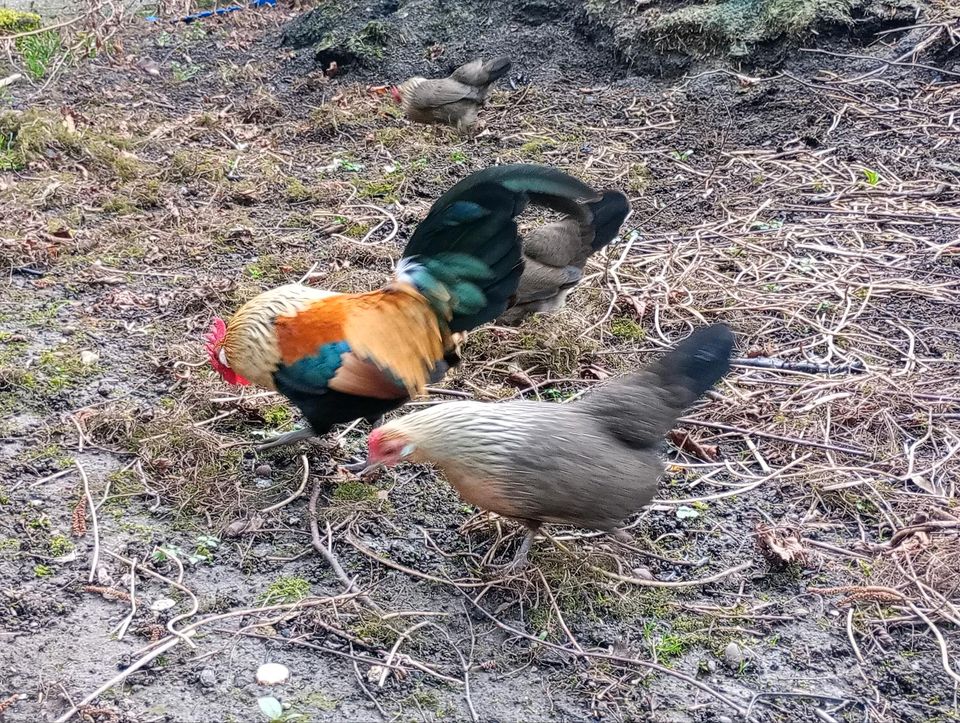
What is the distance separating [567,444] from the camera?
3.02 m

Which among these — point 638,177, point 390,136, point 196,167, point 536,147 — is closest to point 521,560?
point 638,177

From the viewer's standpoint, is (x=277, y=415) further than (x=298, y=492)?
Yes

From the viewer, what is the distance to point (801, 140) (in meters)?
6.47

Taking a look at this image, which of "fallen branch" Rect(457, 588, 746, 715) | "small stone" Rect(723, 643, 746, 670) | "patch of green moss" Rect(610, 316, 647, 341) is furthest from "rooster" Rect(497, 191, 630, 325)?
"small stone" Rect(723, 643, 746, 670)

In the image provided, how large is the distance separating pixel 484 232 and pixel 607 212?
109cm

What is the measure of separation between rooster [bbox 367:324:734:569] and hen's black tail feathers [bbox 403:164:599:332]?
0.63m

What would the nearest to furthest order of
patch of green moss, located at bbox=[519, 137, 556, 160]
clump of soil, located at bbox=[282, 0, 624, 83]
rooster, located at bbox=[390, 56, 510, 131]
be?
patch of green moss, located at bbox=[519, 137, 556, 160]
rooster, located at bbox=[390, 56, 510, 131]
clump of soil, located at bbox=[282, 0, 624, 83]

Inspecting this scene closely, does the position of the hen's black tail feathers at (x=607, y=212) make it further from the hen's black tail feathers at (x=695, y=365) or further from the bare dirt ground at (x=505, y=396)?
the hen's black tail feathers at (x=695, y=365)

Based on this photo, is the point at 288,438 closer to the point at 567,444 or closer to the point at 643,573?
the point at 567,444

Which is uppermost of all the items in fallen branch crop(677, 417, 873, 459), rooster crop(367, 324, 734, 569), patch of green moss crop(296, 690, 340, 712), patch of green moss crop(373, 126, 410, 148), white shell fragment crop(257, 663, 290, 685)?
patch of green moss crop(373, 126, 410, 148)

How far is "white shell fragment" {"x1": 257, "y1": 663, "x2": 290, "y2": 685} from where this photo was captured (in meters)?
2.78

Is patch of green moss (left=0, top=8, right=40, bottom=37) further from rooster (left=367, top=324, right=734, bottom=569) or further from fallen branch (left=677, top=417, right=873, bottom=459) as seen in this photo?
fallen branch (left=677, top=417, right=873, bottom=459)

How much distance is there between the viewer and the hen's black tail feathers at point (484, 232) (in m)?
3.43

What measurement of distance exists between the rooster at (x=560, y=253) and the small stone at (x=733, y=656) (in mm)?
2110
